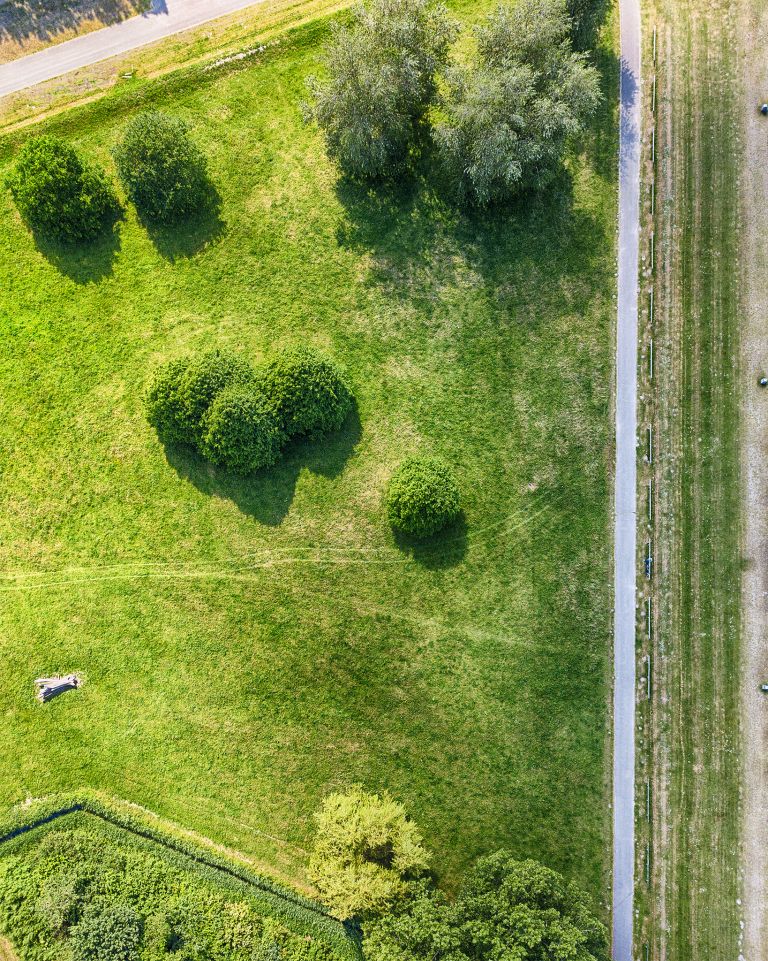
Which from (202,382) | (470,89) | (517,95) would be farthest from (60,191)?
(517,95)

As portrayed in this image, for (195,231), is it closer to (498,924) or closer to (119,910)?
(119,910)

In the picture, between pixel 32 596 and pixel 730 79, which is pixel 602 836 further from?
pixel 730 79

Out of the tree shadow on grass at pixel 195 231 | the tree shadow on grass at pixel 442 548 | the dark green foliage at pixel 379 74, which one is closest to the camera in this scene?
the dark green foliage at pixel 379 74

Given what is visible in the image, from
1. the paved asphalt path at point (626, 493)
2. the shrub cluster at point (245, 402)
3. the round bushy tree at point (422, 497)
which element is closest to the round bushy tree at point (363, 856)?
the paved asphalt path at point (626, 493)

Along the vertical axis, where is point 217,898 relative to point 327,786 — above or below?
below

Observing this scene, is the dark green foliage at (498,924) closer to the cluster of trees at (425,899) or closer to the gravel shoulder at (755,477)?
the cluster of trees at (425,899)

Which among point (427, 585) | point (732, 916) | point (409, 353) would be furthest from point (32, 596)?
point (732, 916)

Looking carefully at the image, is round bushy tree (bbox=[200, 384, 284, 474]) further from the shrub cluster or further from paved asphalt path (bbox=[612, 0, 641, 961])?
paved asphalt path (bbox=[612, 0, 641, 961])
